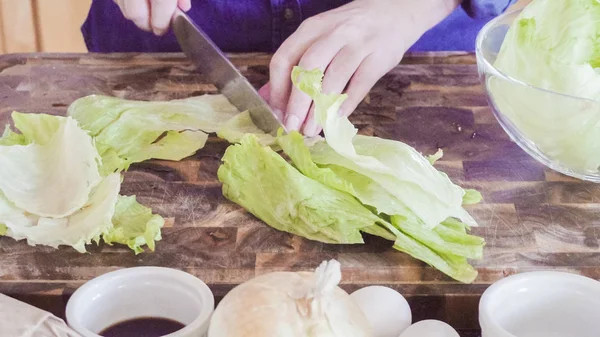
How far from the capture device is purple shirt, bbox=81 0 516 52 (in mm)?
1319

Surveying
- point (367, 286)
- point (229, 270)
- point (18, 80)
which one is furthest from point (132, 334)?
point (18, 80)

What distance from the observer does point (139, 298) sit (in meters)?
0.74

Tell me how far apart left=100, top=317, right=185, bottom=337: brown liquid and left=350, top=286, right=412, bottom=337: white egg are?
0.18m

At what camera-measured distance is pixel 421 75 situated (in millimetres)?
1258

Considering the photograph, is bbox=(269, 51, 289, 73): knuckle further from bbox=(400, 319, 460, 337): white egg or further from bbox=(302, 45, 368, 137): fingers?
bbox=(400, 319, 460, 337): white egg

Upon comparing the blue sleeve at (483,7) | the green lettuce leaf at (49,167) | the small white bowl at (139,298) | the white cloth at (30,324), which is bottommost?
the green lettuce leaf at (49,167)

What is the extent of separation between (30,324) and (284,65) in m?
0.54

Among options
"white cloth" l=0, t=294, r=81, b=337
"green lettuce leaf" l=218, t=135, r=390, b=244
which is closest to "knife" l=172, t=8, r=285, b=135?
"green lettuce leaf" l=218, t=135, r=390, b=244

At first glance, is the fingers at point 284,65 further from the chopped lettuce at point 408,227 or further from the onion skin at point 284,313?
the onion skin at point 284,313

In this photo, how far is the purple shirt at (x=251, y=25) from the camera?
1319 millimetres

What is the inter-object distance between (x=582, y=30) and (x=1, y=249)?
78cm

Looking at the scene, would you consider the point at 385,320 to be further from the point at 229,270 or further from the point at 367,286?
the point at 229,270

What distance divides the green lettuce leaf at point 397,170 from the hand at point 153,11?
32 centimetres

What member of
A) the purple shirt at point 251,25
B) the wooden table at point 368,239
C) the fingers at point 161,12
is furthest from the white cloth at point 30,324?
the purple shirt at point 251,25
